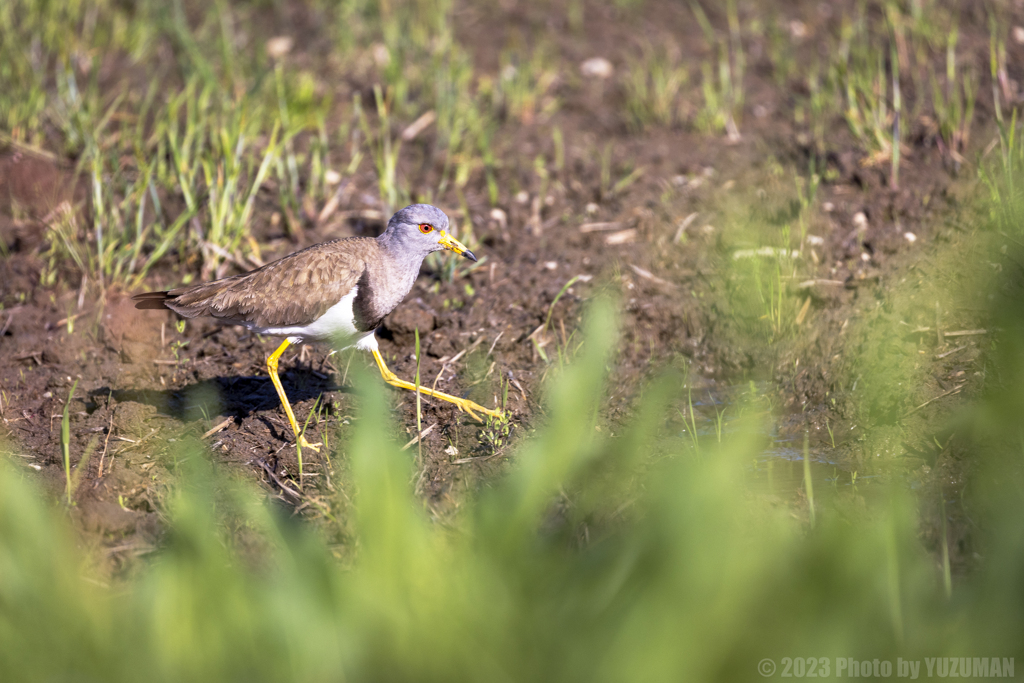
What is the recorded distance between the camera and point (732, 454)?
1358 millimetres

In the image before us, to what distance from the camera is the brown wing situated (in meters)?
4.43

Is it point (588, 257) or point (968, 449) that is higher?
point (968, 449)

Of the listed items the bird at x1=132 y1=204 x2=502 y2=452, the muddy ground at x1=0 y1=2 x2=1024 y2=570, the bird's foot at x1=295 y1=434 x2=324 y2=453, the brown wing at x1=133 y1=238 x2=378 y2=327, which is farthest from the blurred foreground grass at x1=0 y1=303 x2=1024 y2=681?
the brown wing at x1=133 y1=238 x2=378 y2=327

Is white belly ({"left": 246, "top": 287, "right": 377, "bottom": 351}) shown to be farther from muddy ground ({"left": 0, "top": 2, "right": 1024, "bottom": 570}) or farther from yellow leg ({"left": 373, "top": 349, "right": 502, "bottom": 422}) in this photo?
muddy ground ({"left": 0, "top": 2, "right": 1024, "bottom": 570})

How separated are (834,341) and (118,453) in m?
3.48

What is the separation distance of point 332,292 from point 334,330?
182 mm

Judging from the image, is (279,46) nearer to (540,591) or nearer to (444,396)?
(444,396)

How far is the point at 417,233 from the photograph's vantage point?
15.2 feet

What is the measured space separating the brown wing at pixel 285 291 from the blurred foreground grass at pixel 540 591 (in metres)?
2.75

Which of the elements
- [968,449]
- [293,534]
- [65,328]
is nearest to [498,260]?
[65,328]

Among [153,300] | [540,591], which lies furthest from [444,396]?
[540,591]

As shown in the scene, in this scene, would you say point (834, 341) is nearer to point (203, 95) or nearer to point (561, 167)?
point (561, 167)

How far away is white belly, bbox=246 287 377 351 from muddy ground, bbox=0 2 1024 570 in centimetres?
32

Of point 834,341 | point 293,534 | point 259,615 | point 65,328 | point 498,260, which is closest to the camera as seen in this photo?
point 259,615
